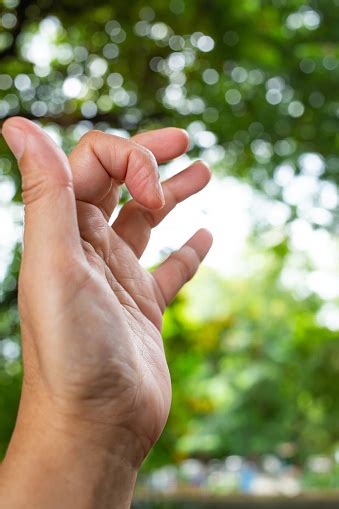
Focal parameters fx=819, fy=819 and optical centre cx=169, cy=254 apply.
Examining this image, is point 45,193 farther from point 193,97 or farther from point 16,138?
point 193,97

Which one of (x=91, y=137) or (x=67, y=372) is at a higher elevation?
(x=91, y=137)

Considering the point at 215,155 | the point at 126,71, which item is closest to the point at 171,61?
the point at 126,71

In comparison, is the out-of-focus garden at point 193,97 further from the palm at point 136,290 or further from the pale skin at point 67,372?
the pale skin at point 67,372

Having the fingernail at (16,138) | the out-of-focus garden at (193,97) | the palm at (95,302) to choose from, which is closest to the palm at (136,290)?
the palm at (95,302)

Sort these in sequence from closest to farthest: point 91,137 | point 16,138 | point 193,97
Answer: point 16,138
point 91,137
point 193,97

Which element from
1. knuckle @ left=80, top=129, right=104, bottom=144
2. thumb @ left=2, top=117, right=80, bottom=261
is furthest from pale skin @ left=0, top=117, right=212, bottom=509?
knuckle @ left=80, top=129, right=104, bottom=144

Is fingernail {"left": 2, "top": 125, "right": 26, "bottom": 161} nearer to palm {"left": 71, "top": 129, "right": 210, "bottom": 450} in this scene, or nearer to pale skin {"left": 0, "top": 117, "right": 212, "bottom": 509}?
pale skin {"left": 0, "top": 117, "right": 212, "bottom": 509}

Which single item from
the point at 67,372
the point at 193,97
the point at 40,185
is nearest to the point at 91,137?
the point at 40,185

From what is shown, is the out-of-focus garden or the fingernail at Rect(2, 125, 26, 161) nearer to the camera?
Result: the fingernail at Rect(2, 125, 26, 161)
